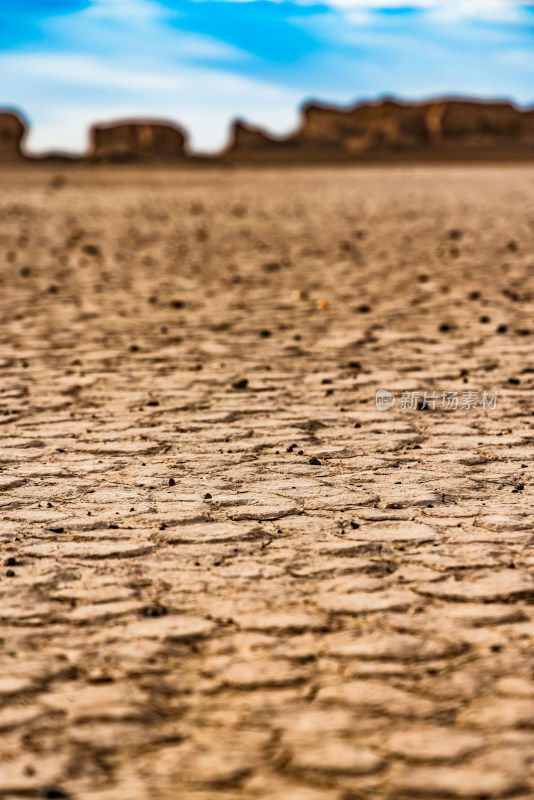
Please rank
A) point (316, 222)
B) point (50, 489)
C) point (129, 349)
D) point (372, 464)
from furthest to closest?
point (316, 222) < point (129, 349) < point (372, 464) < point (50, 489)

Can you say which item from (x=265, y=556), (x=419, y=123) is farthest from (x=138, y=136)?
(x=265, y=556)

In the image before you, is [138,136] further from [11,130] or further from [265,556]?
[265,556]

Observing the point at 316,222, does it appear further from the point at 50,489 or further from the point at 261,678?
the point at 261,678

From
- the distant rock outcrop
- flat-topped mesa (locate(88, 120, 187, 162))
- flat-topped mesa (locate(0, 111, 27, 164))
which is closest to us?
flat-topped mesa (locate(0, 111, 27, 164))

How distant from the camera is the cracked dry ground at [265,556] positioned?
1969mm

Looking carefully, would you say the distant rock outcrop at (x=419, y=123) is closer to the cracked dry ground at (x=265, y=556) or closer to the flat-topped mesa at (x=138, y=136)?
the flat-topped mesa at (x=138, y=136)

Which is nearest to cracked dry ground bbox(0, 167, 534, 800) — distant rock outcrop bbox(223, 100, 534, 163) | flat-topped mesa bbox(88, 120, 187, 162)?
distant rock outcrop bbox(223, 100, 534, 163)

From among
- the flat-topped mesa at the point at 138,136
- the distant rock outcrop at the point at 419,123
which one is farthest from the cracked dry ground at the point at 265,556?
the flat-topped mesa at the point at 138,136

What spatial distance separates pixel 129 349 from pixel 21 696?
416cm

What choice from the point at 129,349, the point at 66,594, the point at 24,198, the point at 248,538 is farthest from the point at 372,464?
the point at 24,198

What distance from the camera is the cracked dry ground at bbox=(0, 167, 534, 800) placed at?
197 centimetres

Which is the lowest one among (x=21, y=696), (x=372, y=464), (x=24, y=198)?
(x=21, y=696)

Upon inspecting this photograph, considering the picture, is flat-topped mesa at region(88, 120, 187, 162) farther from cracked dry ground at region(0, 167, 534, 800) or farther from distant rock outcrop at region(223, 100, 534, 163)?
cracked dry ground at region(0, 167, 534, 800)

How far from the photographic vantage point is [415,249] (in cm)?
1120
